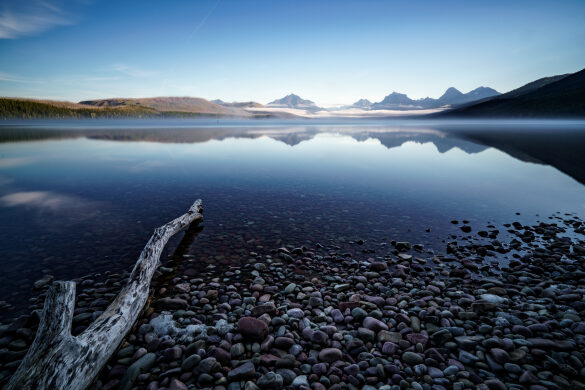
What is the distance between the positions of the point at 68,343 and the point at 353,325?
4954 millimetres

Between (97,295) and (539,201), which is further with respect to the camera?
(539,201)

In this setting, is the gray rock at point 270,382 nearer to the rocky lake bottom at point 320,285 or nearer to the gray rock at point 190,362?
the rocky lake bottom at point 320,285

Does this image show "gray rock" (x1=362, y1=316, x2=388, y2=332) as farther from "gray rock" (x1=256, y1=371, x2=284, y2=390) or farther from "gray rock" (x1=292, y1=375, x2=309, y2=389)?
"gray rock" (x1=256, y1=371, x2=284, y2=390)

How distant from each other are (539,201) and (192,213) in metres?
18.2

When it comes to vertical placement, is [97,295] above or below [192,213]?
below

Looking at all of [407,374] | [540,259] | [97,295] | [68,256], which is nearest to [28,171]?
[68,256]

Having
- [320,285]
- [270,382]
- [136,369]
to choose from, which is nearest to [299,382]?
[270,382]

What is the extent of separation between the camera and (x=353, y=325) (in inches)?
234

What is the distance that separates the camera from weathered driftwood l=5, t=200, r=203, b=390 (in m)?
3.83

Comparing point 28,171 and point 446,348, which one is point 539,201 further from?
point 28,171

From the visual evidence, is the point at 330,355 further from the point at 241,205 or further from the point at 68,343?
the point at 241,205

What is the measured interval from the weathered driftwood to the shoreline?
0.34 metres

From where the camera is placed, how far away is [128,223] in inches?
470

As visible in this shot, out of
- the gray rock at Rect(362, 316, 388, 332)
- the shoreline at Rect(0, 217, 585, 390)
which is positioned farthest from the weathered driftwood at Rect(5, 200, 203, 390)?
the gray rock at Rect(362, 316, 388, 332)
